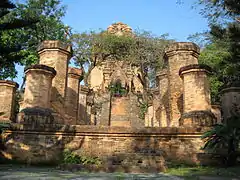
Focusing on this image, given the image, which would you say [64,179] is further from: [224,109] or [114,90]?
[114,90]

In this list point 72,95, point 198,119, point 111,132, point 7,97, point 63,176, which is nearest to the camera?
point 63,176

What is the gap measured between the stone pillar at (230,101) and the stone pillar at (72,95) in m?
6.55

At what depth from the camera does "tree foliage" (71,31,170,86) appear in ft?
96.9

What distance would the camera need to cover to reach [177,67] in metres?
11.2

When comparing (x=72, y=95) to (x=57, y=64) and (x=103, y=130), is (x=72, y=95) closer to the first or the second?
(x=57, y=64)

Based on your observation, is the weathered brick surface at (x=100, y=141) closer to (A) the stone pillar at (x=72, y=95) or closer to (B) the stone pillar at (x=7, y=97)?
(A) the stone pillar at (x=72, y=95)

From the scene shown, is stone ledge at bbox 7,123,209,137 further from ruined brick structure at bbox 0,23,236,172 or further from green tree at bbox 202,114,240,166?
green tree at bbox 202,114,240,166

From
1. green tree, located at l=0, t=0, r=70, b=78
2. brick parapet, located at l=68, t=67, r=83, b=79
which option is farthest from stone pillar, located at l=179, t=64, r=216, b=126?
green tree, located at l=0, t=0, r=70, b=78

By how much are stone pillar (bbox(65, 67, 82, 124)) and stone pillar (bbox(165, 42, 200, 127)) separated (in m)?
4.53

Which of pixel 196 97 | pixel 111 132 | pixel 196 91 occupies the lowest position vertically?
pixel 111 132

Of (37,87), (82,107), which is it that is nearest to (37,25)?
(82,107)

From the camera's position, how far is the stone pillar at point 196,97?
888cm

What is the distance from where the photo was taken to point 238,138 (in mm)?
7133

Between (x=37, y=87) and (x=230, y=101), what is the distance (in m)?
7.19
